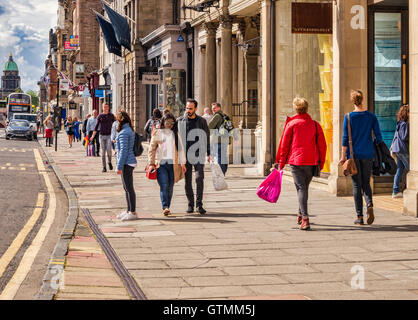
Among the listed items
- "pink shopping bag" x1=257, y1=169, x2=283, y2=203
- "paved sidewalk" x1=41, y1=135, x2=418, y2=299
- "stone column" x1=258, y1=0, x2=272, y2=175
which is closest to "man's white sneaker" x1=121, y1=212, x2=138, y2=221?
"paved sidewalk" x1=41, y1=135, x2=418, y2=299

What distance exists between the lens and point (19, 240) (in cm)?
902

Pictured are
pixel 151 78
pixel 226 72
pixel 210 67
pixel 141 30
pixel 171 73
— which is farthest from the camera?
pixel 141 30

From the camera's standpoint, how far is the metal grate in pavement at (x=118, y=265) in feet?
19.5

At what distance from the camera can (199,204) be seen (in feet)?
37.6

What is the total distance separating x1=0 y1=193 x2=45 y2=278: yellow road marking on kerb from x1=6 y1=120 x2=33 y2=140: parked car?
131 ft

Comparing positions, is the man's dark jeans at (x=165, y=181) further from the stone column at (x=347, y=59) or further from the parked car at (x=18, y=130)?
the parked car at (x=18, y=130)

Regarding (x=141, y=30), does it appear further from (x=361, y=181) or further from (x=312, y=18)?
(x=361, y=181)

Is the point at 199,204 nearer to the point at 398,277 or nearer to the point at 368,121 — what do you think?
the point at 368,121

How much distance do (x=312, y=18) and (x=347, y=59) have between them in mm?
1289

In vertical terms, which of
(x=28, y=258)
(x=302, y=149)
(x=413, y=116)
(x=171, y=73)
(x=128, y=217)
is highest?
(x=171, y=73)

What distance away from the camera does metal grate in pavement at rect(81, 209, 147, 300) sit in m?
5.95

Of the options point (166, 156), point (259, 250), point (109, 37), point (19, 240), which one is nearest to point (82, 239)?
point (19, 240)
